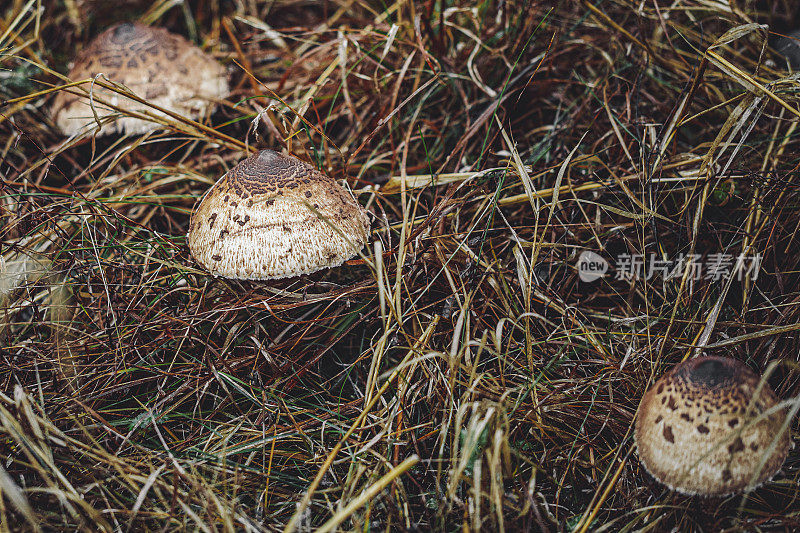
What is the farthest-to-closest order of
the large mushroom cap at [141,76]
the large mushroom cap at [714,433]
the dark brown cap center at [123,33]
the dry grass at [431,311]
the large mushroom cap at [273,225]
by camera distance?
the dark brown cap center at [123,33] < the large mushroom cap at [141,76] < the large mushroom cap at [273,225] < the dry grass at [431,311] < the large mushroom cap at [714,433]

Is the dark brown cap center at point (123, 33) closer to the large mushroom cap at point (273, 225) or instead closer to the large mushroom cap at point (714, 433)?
the large mushroom cap at point (273, 225)

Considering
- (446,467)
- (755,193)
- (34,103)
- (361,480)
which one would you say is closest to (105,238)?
(34,103)

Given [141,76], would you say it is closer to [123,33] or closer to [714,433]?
[123,33]

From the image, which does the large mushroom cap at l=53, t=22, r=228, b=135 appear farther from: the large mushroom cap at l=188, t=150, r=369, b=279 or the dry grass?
the large mushroom cap at l=188, t=150, r=369, b=279

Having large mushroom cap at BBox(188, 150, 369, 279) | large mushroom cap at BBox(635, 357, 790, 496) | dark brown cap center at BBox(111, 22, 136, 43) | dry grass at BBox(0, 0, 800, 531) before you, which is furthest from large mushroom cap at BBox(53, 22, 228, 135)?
large mushroom cap at BBox(635, 357, 790, 496)

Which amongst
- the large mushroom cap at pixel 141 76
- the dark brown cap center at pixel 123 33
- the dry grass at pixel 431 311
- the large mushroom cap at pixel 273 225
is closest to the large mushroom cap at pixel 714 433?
the dry grass at pixel 431 311

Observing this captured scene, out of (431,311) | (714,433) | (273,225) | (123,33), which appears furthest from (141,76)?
(714,433)
